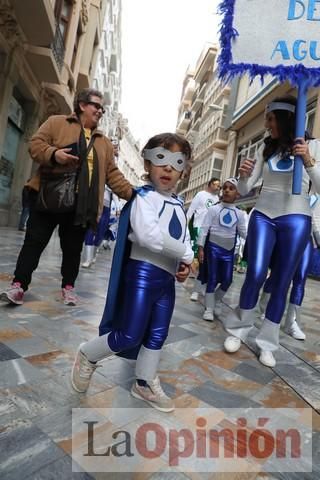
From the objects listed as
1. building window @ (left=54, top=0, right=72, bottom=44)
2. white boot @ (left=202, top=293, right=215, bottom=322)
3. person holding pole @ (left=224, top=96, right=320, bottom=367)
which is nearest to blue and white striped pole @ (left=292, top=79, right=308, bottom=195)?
person holding pole @ (left=224, top=96, right=320, bottom=367)

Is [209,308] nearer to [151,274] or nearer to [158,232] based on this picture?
[151,274]

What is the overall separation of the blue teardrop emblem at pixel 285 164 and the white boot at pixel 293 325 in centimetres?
195

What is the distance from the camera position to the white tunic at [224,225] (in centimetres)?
467

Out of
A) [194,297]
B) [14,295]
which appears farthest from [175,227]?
[194,297]

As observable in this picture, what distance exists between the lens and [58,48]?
12180mm

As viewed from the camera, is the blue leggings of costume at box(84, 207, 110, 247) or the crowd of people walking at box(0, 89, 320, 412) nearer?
the crowd of people walking at box(0, 89, 320, 412)

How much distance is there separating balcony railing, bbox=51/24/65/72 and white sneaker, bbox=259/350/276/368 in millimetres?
11123

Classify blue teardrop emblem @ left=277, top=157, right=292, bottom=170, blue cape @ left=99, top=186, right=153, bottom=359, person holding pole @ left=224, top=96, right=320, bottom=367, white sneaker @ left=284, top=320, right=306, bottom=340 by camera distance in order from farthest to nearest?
white sneaker @ left=284, top=320, right=306, bottom=340, blue teardrop emblem @ left=277, top=157, right=292, bottom=170, person holding pole @ left=224, top=96, right=320, bottom=367, blue cape @ left=99, top=186, right=153, bottom=359

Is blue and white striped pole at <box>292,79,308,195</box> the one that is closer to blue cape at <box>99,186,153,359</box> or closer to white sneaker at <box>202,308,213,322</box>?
blue cape at <box>99,186,153,359</box>

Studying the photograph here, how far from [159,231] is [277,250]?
4.93 ft

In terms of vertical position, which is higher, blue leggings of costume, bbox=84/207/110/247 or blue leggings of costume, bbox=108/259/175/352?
blue leggings of costume, bbox=84/207/110/247

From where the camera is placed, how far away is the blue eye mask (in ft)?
7.00

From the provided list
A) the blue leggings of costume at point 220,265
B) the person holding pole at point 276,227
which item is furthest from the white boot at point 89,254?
the person holding pole at point 276,227

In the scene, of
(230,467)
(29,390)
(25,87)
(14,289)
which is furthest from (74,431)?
(25,87)
